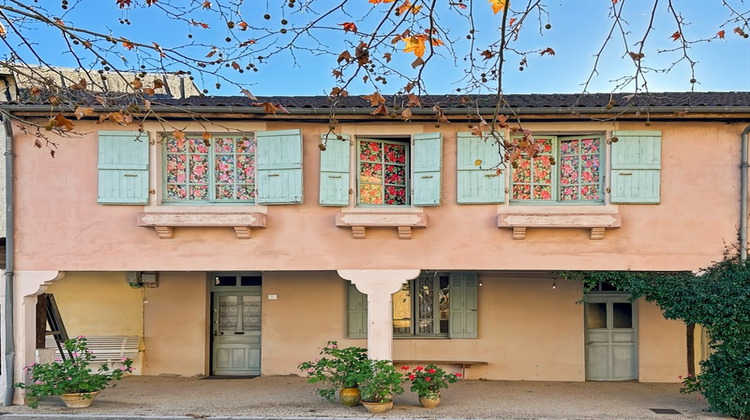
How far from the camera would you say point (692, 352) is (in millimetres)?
12156

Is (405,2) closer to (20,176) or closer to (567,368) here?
(20,176)

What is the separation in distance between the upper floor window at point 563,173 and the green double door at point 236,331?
5.93 m

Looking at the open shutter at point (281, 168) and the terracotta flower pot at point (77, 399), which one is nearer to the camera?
the terracotta flower pot at point (77, 399)

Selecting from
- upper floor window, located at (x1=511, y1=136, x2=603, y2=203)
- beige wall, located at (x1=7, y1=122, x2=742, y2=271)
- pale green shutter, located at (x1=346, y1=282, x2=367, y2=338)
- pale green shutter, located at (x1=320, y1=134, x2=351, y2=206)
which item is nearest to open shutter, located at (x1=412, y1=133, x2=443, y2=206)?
beige wall, located at (x1=7, y1=122, x2=742, y2=271)

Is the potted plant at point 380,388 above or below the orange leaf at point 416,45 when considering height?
below

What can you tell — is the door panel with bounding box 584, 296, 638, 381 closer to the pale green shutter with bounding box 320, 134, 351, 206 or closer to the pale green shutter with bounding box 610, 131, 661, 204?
the pale green shutter with bounding box 610, 131, 661, 204

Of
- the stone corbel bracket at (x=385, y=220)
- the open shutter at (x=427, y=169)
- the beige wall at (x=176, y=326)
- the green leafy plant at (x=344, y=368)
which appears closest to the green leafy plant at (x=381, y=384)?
the green leafy plant at (x=344, y=368)

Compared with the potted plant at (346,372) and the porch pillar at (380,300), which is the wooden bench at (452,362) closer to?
the porch pillar at (380,300)

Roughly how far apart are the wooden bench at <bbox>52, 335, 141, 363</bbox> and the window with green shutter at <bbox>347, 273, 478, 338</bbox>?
410 centimetres

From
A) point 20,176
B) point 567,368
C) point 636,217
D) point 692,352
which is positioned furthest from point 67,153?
point 692,352

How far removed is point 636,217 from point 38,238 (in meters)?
8.73

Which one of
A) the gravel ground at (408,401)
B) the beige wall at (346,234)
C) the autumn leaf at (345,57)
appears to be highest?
the autumn leaf at (345,57)

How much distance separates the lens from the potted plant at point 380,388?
9148 millimetres

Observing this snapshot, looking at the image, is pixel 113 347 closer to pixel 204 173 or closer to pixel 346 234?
pixel 204 173
